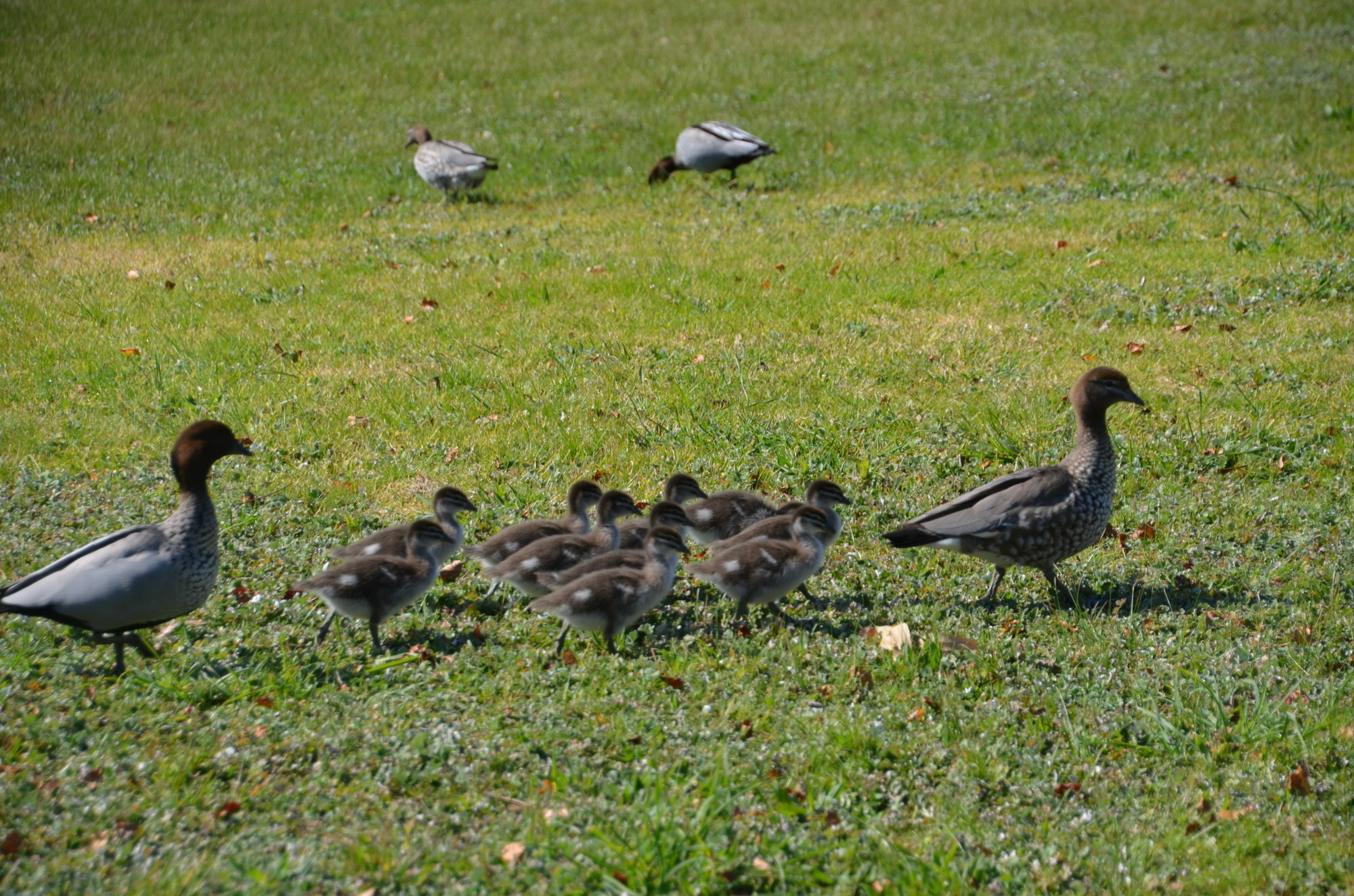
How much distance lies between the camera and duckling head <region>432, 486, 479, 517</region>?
6.90 metres

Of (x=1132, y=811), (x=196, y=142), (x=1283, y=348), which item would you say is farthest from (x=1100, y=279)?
(x=196, y=142)

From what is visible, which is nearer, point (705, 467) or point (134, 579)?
point (134, 579)

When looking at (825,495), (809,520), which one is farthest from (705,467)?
(809,520)

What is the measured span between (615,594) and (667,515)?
823 millimetres

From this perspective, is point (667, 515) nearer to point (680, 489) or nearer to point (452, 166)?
point (680, 489)

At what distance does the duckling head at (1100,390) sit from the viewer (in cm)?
708

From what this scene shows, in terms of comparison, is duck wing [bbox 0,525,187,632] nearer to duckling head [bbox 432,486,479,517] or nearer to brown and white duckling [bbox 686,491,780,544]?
duckling head [bbox 432,486,479,517]

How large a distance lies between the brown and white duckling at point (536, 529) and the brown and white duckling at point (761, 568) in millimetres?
1028

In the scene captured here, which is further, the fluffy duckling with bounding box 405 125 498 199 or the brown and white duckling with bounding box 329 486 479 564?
the fluffy duckling with bounding box 405 125 498 199

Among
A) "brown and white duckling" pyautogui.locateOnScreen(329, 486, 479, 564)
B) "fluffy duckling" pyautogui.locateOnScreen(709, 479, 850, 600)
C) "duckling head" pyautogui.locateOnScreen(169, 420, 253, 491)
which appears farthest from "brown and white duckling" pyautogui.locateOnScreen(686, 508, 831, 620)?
"duckling head" pyautogui.locateOnScreen(169, 420, 253, 491)

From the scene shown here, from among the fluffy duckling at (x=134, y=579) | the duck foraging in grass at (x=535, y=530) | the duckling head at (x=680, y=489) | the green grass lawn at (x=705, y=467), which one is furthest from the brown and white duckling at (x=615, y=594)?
the fluffy duckling at (x=134, y=579)

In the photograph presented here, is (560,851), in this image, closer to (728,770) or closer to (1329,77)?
(728,770)

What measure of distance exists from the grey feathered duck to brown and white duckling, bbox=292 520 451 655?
263 centimetres

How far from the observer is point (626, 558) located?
21.0 feet
